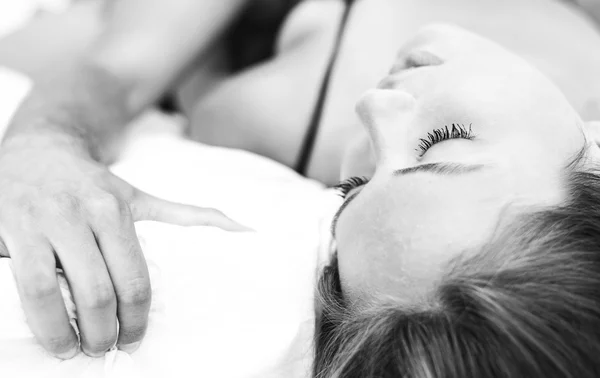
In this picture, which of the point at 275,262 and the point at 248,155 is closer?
the point at 275,262

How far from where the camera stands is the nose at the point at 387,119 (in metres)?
0.63

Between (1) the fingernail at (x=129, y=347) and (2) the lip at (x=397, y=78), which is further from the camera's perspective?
(2) the lip at (x=397, y=78)

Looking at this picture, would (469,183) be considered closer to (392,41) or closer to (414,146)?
(414,146)

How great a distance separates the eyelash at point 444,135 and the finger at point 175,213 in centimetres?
24

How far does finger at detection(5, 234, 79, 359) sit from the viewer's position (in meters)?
0.52

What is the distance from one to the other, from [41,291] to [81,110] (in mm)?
435

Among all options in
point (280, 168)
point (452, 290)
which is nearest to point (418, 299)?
point (452, 290)

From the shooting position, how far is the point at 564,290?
504mm

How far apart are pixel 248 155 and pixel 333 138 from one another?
14cm

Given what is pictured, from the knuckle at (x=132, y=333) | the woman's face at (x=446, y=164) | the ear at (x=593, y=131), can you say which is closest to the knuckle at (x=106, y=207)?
the knuckle at (x=132, y=333)

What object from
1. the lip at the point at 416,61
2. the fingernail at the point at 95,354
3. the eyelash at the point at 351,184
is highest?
the lip at the point at 416,61

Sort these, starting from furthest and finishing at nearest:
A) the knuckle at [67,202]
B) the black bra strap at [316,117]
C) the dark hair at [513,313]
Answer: the black bra strap at [316,117] < the knuckle at [67,202] < the dark hair at [513,313]

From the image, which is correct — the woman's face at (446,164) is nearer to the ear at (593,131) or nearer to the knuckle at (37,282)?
the ear at (593,131)

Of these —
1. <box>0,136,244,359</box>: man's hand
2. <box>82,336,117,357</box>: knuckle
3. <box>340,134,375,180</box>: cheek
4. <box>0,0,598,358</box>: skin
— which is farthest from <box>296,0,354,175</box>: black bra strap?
<box>82,336,117,357</box>: knuckle
